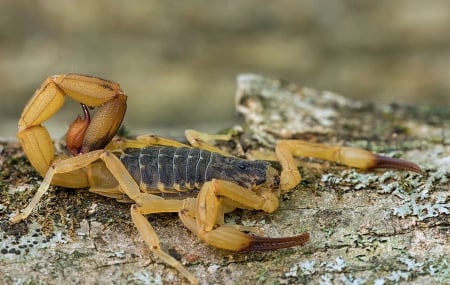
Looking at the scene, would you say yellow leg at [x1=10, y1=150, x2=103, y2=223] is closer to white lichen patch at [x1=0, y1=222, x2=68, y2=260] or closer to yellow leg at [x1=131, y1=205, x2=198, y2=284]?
white lichen patch at [x1=0, y1=222, x2=68, y2=260]

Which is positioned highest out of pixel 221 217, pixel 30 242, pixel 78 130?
pixel 78 130

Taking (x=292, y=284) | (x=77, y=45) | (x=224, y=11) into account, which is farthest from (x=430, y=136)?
(x=77, y=45)

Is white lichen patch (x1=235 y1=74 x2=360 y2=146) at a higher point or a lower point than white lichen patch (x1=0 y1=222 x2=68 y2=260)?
higher

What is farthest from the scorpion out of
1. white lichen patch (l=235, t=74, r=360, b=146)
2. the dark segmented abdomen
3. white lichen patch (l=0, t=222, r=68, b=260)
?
white lichen patch (l=235, t=74, r=360, b=146)

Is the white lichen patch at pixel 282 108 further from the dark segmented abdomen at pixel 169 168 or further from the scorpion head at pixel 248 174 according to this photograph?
the dark segmented abdomen at pixel 169 168

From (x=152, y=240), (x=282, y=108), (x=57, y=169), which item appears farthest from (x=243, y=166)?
(x=282, y=108)

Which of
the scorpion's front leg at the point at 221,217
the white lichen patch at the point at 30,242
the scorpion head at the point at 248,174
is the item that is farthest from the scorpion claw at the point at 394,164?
the white lichen patch at the point at 30,242

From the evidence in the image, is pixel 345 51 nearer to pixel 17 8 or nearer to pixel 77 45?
pixel 77 45

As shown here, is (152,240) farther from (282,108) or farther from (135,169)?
(282,108)
